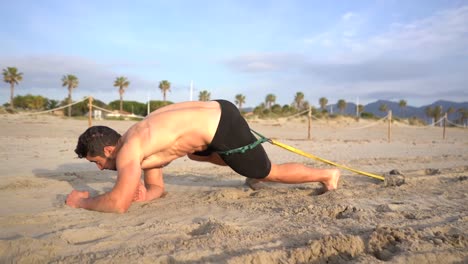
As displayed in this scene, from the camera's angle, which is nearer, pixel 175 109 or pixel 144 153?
pixel 144 153

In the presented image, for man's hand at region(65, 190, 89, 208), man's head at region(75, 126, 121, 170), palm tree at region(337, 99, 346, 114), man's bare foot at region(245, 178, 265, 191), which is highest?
palm tree at region(337, 99, 346, 114)

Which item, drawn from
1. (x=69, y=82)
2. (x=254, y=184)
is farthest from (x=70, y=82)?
(x=254, y=184)

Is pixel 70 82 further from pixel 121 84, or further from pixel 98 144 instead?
pixel 98 144

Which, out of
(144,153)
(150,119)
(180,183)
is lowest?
(180,183)

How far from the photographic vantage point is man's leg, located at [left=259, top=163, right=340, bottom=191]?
3.69 m

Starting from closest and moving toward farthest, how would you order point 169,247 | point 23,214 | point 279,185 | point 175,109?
point 169,247 < point 23,214 < point 175,109 < point 279,185

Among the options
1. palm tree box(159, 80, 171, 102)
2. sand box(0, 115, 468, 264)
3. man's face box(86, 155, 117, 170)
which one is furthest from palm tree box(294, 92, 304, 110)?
man's face box(86, 155, 117, 170)

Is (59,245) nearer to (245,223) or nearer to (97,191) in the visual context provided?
(245,223)

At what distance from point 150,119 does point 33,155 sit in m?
4.95

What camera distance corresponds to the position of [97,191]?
166 inches

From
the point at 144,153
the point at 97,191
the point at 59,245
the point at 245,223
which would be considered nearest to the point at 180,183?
the point at 97,191

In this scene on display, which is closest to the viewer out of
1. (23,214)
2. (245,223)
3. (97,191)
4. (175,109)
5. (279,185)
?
(245,223)

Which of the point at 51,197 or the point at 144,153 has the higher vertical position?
the point at 144,153

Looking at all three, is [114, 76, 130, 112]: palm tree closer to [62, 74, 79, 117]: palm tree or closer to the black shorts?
[62, 74, 79, 117]: palm tree
